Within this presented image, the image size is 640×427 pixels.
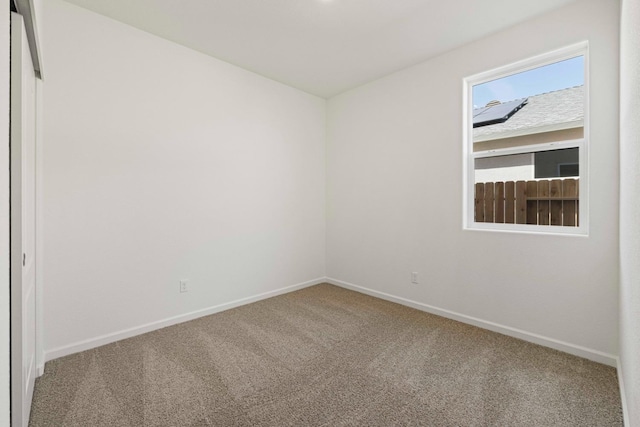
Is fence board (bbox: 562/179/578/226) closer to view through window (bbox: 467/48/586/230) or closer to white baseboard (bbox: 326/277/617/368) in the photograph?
view through window (bbox: 467/48/586/230)

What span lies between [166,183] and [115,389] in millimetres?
1744

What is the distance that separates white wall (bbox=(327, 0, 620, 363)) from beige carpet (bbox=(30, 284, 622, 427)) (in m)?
0.39

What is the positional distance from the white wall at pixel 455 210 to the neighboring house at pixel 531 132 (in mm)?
239

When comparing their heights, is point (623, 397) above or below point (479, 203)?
below

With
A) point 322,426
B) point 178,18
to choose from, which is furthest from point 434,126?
point 322,426

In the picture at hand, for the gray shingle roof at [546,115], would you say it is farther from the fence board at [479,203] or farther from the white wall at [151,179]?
the white wall at [151,179]

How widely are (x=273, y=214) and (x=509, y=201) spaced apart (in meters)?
2.62

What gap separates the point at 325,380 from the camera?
2023 millimetres

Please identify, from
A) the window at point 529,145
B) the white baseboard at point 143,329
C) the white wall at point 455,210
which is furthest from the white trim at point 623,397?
the white baseboard at point 143,329

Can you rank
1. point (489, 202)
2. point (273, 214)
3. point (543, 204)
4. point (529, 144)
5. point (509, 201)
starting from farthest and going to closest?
1. point (273, 214)
2. point (489, 202)
3. point (509, 201)
4. point (529, 144)
5. point (543, 204)

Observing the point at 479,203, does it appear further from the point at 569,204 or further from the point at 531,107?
the point at 531,107

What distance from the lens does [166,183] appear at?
2.89 metres

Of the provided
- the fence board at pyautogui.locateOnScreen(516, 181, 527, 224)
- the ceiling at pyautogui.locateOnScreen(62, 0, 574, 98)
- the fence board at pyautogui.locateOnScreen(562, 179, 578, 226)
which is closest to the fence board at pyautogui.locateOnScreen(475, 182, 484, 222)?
the fence board at pyautogui.locateOnScreen(516, 181, 527, 224)

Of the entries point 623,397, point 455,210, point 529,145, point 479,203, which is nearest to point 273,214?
point 455,210
